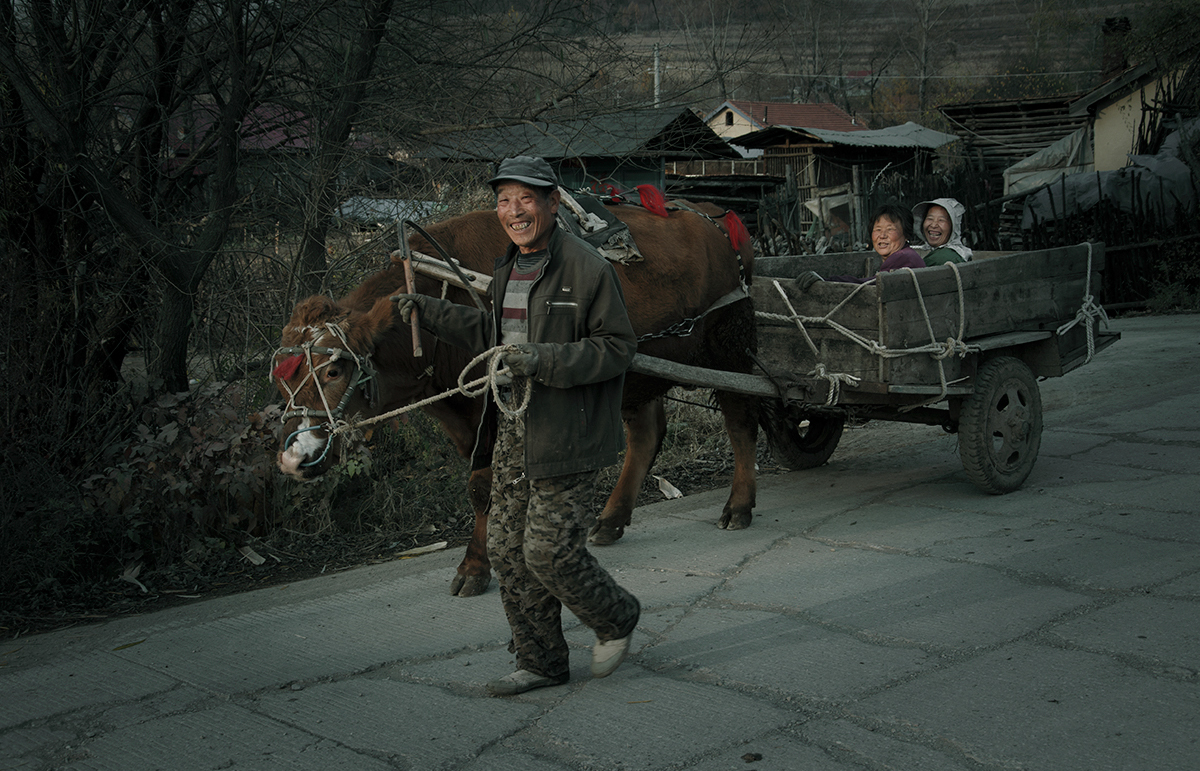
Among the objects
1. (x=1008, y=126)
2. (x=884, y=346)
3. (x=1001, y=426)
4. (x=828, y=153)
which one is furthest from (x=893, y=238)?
(x=828, y=153)

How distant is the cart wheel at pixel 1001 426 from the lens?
5793 millimetres

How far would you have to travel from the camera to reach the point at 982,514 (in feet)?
18.7

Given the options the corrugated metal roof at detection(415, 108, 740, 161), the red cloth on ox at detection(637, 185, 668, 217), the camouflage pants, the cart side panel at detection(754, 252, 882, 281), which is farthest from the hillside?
the camouflage pants

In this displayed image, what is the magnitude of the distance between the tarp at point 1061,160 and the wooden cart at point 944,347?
58.3 feet

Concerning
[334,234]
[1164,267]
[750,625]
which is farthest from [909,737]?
[1164,267]

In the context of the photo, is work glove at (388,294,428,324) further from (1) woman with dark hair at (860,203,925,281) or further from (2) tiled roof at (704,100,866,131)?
(2) tiled roof at (704,100,866,131)

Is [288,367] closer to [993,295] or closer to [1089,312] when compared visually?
[993,295]

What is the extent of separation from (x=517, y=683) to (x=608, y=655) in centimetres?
36

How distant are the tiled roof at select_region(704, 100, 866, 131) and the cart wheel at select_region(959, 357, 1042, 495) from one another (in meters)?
38.6

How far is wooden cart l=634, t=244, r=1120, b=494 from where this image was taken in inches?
218

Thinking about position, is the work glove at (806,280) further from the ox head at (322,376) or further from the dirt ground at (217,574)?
the ox head at (322,376)

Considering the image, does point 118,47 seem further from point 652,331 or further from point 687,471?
point 687,471

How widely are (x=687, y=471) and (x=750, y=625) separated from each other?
3192 millimetres

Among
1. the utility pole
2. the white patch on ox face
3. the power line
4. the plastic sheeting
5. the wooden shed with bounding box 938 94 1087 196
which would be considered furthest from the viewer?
the power line
